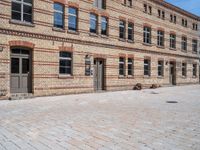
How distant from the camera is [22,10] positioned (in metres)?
16.7

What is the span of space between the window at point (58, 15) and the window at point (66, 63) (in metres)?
2.14

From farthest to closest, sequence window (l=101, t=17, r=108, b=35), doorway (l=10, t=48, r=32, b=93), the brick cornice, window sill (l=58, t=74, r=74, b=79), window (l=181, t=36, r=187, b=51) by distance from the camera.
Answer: window (l=181, t=36, r=187, b=51)
window (l=101, t=17, r=108, b=35)
window sill (l=58, t=74, r=74, b=79)
doorway (l=10, t=48, r=32, b=93)
the brick cornice

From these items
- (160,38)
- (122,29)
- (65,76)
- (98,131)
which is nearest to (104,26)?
(122,29)

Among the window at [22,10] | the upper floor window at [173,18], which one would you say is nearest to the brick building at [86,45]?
the window at [22,10]

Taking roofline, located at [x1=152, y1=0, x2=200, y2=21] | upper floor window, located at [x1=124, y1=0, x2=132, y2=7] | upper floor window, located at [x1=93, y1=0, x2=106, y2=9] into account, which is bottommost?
upper floor window, located at [x1=93, y1=0, x2=106, y2=9]

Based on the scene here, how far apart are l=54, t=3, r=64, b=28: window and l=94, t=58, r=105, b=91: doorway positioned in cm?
457

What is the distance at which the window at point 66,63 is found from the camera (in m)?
18.8

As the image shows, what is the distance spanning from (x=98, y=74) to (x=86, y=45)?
291 centimetres

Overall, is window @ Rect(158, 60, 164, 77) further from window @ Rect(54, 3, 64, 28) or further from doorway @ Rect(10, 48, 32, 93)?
doorway @ Rect(10, 48, 32, 93)

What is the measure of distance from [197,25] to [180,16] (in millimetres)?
5964

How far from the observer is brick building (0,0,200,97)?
16.5 m

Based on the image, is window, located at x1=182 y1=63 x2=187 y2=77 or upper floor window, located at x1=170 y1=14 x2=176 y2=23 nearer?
upper floor window, located at x1=170 y1=14 x2=176 y2=23

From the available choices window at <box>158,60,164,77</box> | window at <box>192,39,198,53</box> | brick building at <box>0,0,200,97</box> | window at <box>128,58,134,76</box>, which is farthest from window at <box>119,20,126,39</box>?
window at <box>192,39,198,53</box>

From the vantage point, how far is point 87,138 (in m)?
6.74
